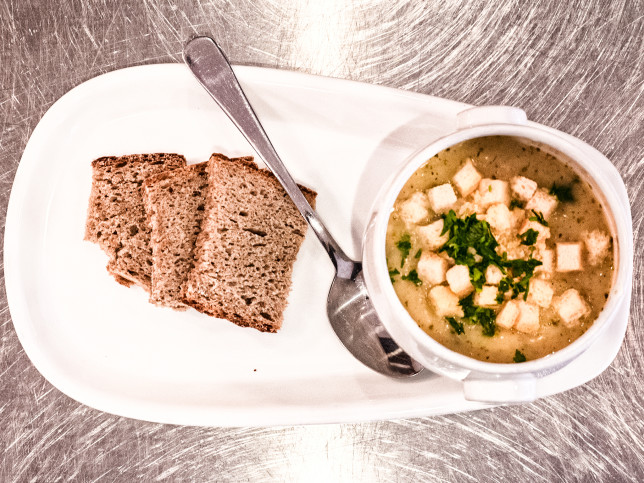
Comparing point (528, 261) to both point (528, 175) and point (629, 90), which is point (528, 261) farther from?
point (629, 90)

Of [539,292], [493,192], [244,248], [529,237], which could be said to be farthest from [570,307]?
[244,248]

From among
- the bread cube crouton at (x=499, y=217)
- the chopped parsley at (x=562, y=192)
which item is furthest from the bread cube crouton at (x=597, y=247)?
the bread cube crouton at (x=499, y=217)

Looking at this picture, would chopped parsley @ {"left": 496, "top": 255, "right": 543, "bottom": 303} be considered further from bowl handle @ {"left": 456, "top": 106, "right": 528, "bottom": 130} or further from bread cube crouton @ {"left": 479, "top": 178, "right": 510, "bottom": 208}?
bowl handle @ {"left": 456, "top": 106, "right": 528, "bottom": 130}

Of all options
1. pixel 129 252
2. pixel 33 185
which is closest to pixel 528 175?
pixel 129 252

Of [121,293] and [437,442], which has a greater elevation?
[121,293]

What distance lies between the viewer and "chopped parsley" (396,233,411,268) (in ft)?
4.24

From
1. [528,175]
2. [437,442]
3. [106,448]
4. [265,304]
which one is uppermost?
[528,175]

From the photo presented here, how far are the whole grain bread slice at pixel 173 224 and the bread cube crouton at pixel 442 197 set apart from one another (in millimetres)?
670

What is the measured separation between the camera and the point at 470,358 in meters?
1.22

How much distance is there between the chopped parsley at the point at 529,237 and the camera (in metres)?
1.24

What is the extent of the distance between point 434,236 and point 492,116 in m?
0.30

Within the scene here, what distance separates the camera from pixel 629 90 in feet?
6.29

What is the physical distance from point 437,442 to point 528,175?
41.2 inches

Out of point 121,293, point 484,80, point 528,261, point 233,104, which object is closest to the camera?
point 528,261
